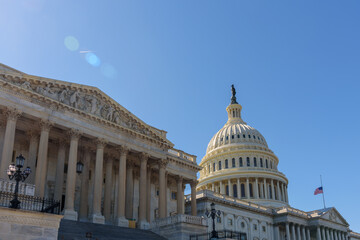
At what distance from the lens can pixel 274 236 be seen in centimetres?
8119

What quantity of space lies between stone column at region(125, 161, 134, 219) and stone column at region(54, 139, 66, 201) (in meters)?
8.73

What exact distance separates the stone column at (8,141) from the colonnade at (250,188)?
7466 cm

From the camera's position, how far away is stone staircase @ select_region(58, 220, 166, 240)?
28062 millimetres

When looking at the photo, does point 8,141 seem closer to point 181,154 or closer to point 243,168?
point 181,154

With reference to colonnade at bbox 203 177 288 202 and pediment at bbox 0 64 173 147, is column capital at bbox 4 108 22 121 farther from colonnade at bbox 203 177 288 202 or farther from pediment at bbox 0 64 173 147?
colonnade at bbox 203 177 288 202

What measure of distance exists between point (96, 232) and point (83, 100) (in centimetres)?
1444

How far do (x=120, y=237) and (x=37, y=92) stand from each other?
15.2m

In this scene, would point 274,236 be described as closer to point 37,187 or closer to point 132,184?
point 132,184

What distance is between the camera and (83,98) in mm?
39938

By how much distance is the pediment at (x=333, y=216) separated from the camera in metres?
91.2

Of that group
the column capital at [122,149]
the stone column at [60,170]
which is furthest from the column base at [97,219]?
the column capital at [122,149]

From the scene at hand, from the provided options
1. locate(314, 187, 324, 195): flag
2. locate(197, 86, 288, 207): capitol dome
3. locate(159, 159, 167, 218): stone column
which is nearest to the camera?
locate(159, 159, 167, 218): stone column

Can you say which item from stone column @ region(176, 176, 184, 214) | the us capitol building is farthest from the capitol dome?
stone column @ region(176, 176, 184, 214)

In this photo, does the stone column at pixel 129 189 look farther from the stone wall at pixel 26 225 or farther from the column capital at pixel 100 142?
the stone wall at pixel 26 225
